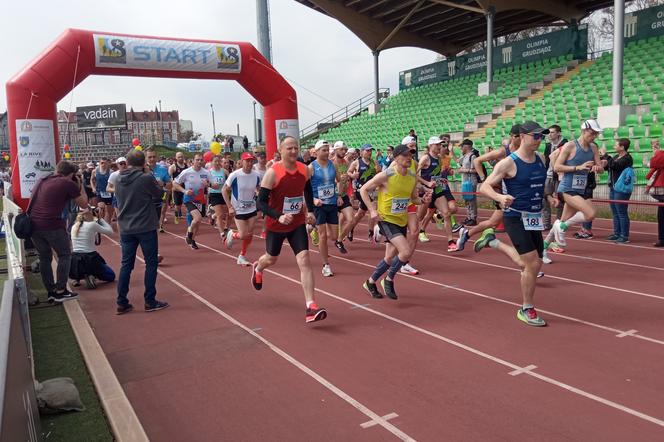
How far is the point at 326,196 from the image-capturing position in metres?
8.32

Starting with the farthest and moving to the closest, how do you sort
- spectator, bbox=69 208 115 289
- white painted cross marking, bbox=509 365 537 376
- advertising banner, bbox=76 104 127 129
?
advertising banner, bbox=76 104 127 129 → spectator, bbox=69 208 115 289 → white painted cross marking, bbox=509 365 537 376

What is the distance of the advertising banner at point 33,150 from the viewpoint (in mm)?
12719

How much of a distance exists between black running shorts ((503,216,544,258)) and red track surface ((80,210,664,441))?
2.67 feet

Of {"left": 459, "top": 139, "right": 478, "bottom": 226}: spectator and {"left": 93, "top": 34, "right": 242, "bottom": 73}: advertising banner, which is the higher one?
{"left": 93, "top": 34, "right": 242, "bottom": 73}: advertising banner

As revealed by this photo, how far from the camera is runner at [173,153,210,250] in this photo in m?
10.8

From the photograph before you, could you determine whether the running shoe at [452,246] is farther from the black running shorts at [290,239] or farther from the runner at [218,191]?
the runner at [218,191]

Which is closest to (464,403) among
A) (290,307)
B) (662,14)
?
(290,307)

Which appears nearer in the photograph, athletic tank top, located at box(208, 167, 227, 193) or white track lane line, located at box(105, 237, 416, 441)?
white track lane line, located at box(105, 237, 416, 441)

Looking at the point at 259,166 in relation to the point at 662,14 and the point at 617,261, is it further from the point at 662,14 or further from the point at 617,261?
the point at 662,14

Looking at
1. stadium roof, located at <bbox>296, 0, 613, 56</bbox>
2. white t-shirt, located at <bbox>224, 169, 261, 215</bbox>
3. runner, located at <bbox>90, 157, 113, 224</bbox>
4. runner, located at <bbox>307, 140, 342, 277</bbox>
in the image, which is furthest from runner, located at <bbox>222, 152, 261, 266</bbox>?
stadium roof, located at <bbox>296, 0, 613, 56</bbox>

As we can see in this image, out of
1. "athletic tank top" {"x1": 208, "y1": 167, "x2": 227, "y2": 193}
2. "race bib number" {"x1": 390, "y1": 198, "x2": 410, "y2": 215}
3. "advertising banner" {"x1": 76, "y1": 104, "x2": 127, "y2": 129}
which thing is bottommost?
"race bib number" {"x1": 390, "y1": 198, "x2": 410, "y2": 215}

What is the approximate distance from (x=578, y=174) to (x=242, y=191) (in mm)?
5413

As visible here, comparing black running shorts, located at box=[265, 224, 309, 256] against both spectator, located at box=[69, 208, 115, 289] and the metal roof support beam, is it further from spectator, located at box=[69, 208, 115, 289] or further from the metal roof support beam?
the metal roof support beam

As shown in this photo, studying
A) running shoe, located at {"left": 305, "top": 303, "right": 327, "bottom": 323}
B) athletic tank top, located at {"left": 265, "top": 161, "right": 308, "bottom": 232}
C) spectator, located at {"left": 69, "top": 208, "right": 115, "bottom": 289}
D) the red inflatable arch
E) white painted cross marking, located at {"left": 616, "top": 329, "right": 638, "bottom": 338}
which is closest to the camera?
white painted cross marking, located at {"left": 616, "top": 329, "right": 638, "bottom": 338}
